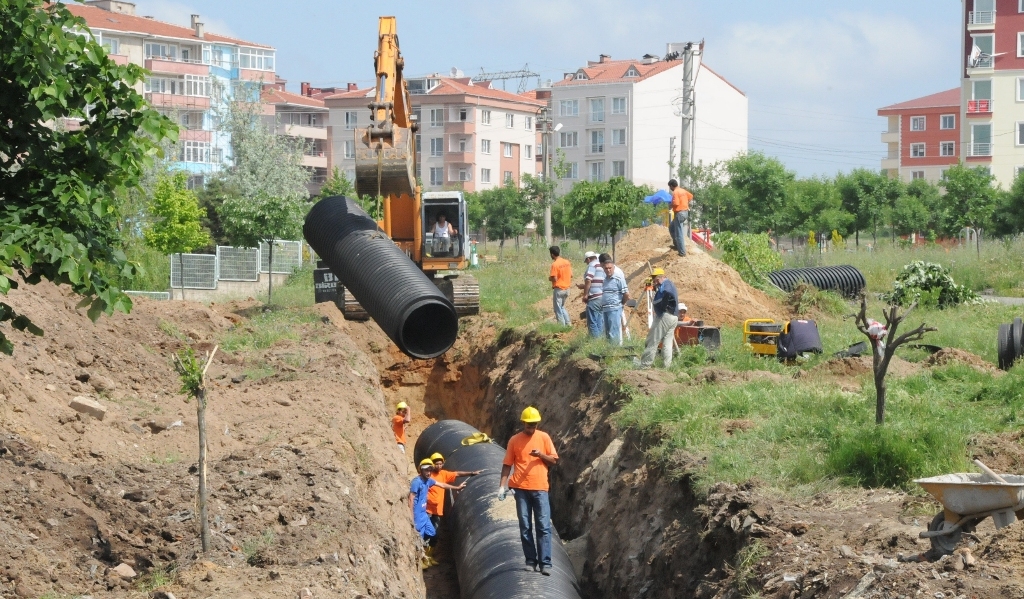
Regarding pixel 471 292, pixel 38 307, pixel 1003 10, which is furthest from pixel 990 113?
pixel 38 307

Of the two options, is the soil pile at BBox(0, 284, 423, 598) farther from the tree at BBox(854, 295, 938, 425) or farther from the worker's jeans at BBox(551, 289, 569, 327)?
the tree at BBox(854, 295, 938, 425)

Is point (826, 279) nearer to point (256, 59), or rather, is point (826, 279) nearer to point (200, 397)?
point (200, 397)

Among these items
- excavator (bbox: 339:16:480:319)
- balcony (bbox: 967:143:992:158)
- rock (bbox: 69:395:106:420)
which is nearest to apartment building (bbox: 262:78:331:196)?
balcony (bbox: 967:143:992:158)

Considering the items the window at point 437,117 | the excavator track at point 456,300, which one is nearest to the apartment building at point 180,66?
the window at point 437,117

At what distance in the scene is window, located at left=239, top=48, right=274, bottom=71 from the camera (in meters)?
80.8

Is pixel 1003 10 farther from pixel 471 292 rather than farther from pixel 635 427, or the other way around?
pixel 635 427

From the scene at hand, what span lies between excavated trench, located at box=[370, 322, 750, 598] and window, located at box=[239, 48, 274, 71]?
62.6 m

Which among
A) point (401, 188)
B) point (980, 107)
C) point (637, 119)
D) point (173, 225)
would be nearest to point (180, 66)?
point (637, 119)

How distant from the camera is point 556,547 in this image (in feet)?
39.1

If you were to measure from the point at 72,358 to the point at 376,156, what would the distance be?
5.11m

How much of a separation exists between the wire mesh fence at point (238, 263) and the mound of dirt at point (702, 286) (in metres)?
11.7

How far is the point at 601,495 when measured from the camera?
540 inches

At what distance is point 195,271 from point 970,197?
1159 inches

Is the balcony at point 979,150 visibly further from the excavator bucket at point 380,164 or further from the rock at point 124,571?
the rock at point 124,571
